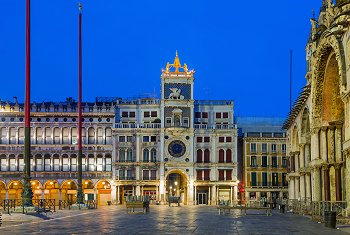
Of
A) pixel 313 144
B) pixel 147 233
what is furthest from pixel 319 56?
pixel 147 233

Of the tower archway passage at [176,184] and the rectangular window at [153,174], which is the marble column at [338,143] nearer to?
the rectangular window at [153,174]

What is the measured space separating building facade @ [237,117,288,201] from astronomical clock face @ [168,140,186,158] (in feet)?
38.2

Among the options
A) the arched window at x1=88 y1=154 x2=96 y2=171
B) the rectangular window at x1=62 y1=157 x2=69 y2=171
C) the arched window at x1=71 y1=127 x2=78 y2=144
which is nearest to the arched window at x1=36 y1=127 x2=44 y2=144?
the rectangular window at x1=62 y1=157 x2=69 y2=171

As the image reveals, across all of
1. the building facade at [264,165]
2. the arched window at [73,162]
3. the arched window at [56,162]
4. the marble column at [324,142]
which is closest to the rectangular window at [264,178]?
the building facade at [264,165]

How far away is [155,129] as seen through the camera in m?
117

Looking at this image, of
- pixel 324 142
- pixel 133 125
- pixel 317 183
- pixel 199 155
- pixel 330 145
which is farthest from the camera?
pixel 199 155

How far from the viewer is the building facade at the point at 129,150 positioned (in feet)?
377

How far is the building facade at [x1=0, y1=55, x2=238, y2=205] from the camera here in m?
115

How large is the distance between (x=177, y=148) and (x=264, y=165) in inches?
644

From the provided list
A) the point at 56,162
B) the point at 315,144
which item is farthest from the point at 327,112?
the point at 56,162

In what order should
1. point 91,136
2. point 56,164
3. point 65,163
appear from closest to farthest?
point 56,164
point 65,163
point 91,136

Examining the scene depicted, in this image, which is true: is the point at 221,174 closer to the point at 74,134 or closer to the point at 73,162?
the point at 73,162

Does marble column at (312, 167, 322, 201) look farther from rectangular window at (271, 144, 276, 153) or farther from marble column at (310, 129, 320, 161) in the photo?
rectangular window at (271, 144, 276, 153)

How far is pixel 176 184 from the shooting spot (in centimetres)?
11844
